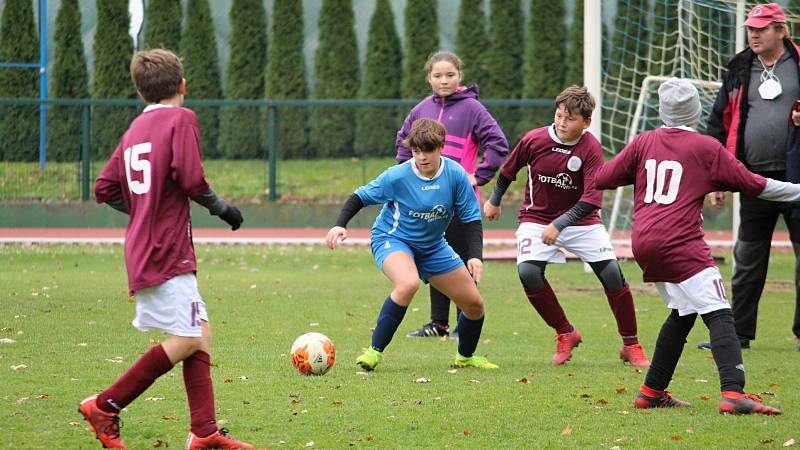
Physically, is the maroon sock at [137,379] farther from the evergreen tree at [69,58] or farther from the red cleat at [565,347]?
the evergreen tree at [69,58]

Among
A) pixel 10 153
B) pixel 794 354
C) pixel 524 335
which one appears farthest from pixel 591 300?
pixel 10 153

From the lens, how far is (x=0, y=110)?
1953cm

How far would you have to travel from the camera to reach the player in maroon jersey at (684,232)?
5.77 m

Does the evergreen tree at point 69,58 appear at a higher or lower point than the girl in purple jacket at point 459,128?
higher

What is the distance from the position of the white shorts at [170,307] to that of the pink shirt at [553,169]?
3.21m

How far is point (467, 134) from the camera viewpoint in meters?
8.56

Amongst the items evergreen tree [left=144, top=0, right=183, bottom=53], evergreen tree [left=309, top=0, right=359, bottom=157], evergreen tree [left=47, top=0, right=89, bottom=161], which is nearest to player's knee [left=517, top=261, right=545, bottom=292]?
evergreen tree [left=309, top=0, right=359, bottom=157]

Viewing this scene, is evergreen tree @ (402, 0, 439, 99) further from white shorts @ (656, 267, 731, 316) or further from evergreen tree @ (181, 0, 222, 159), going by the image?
white shorts @ (656, 267, 731, 316)

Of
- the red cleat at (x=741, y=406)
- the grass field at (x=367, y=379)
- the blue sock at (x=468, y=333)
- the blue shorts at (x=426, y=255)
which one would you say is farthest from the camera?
the blue sock at (x=468, y=333)

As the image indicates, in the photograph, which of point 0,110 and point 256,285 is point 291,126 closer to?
point 0,110

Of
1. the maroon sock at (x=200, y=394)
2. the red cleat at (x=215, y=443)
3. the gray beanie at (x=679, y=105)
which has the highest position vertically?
the gray beanie at (x=679, y=105)

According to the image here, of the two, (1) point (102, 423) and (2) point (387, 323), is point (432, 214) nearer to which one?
(2) point (387, 323)

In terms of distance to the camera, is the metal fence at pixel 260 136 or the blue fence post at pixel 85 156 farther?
the blue fence post at pixel 85 156

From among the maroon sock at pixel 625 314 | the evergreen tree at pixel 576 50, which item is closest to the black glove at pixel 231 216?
the maroon sock at pixel 625 314
